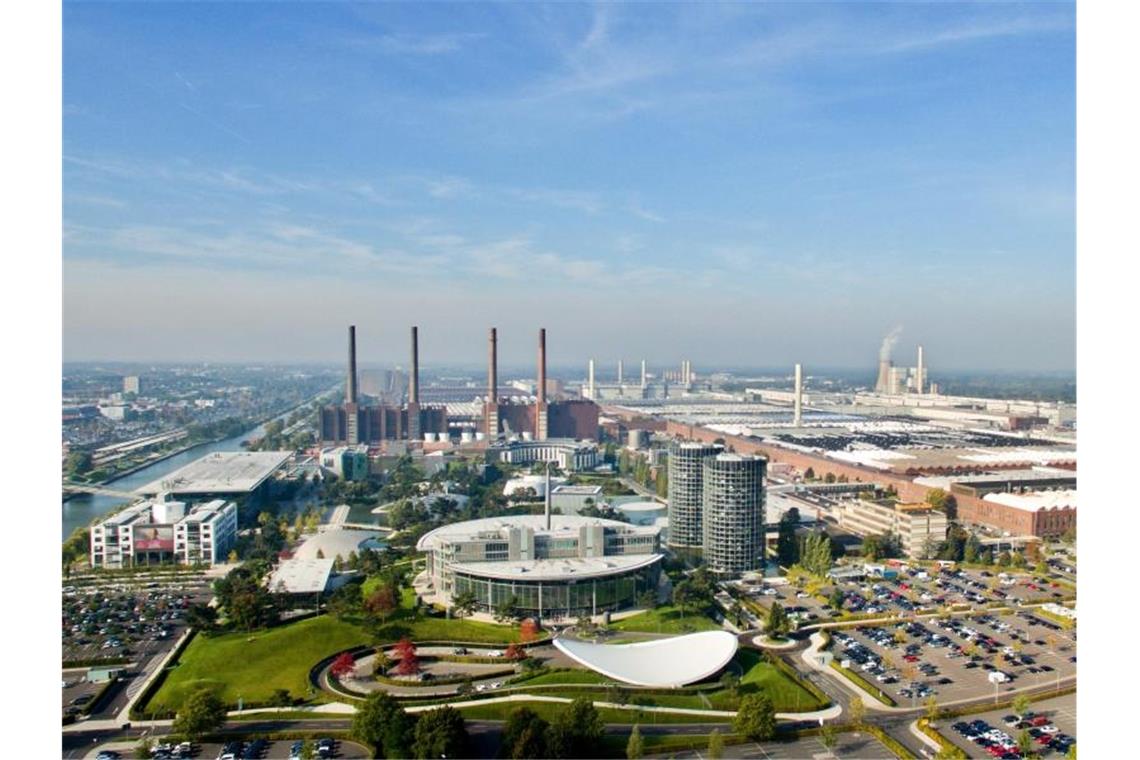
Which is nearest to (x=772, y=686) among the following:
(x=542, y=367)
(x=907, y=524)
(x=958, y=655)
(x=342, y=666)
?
(x=958, y=655)

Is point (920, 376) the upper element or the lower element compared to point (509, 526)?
upper

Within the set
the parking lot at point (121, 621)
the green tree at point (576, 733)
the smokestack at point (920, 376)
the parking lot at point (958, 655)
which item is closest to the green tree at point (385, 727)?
the green tree at point (576, 733)

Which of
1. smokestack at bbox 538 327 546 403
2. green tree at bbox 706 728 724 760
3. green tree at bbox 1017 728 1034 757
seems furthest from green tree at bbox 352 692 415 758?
smokestack at bbox 538 327 546 403

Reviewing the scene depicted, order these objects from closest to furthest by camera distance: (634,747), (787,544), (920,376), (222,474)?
(634,747), (787,544), (222,474), (920,376)

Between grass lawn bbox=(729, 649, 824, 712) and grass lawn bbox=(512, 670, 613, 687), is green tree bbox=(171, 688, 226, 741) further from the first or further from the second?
grass lawn bbox=(729, 649, 824, 712)

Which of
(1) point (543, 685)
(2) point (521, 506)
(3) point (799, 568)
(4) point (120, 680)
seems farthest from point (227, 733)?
(2) point (521, 506)

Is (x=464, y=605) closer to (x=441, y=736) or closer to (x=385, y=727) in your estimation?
(x=385, y=727)
